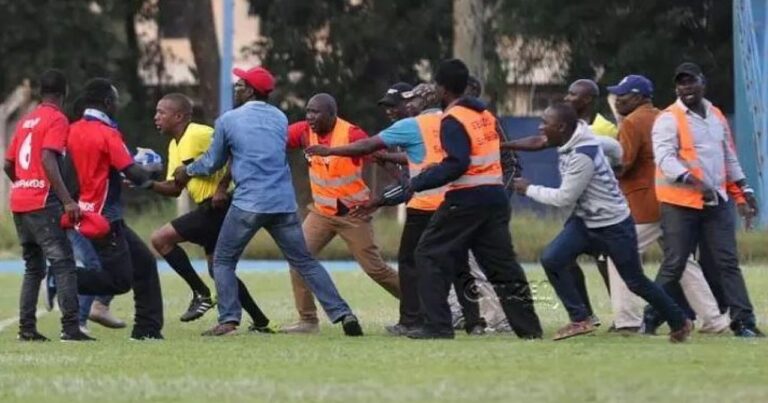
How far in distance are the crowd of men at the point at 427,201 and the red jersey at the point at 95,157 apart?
0.01 meters

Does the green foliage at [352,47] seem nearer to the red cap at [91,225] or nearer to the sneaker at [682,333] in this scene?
the red cap at [91,225]

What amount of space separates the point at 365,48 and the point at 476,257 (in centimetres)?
2975

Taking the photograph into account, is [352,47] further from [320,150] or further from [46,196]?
[46,196]

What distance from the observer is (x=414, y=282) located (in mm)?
14859

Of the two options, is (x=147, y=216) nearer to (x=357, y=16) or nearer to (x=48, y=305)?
(x=357, y=16)

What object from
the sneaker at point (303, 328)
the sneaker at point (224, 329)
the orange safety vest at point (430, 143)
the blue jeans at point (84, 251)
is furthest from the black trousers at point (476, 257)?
the blue jeans at point (84, 251)

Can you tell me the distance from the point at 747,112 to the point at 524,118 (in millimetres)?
8452

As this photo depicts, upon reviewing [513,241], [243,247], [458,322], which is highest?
[243,247]

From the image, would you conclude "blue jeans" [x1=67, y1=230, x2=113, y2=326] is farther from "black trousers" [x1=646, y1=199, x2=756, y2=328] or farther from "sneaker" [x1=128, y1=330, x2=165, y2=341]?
"black trousers" [x1=646, y1=199, x2=756, y2=328]

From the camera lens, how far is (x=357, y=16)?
43438 millimetres

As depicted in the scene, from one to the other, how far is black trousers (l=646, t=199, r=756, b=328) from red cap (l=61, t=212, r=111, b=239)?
150 inches

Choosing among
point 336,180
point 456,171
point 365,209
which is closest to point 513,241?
point 336,180

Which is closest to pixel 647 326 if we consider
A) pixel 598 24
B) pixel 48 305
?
pixel 48 305

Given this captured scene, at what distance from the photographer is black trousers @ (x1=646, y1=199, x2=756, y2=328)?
14.2 meters
